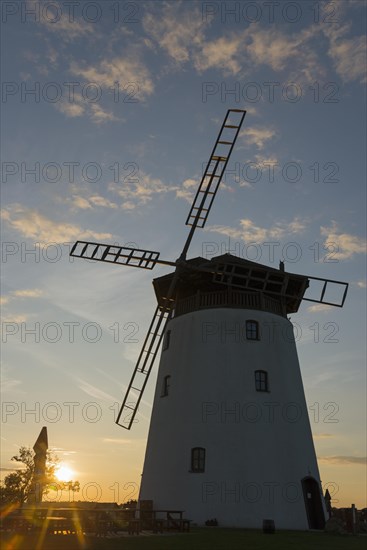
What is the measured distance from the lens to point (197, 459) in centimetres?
2558

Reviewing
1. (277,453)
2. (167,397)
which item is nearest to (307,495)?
(277,453)

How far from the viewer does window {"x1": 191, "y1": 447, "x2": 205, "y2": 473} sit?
83.1 feet

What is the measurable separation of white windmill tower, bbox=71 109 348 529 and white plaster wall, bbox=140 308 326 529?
5 centimetres

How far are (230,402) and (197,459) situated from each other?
3.04 meters

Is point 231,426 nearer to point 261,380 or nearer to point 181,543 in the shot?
point 261,380

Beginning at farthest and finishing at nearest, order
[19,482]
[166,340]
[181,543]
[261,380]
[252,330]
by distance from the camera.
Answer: [19,482]
[166,340]
[252,330]
[261,380]
[181,543]

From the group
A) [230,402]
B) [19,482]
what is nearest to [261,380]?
[230,402]

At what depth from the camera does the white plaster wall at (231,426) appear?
24562 millimetres

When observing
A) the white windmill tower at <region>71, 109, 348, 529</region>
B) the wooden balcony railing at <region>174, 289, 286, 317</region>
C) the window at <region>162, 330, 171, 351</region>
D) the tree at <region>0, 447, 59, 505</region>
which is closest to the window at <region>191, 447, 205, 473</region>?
the white windmill tower at <region>71, 109, 348, 529</region>

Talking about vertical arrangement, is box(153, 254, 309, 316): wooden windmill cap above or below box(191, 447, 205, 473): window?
above

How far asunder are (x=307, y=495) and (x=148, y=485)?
7.74m

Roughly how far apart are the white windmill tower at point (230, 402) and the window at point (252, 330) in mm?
51

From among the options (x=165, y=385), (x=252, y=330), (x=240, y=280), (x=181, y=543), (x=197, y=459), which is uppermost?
(x=240, y=280)

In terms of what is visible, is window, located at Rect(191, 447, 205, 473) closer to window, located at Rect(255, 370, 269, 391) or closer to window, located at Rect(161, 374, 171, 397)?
window, located at Rect(161, 374, 171, 397)
